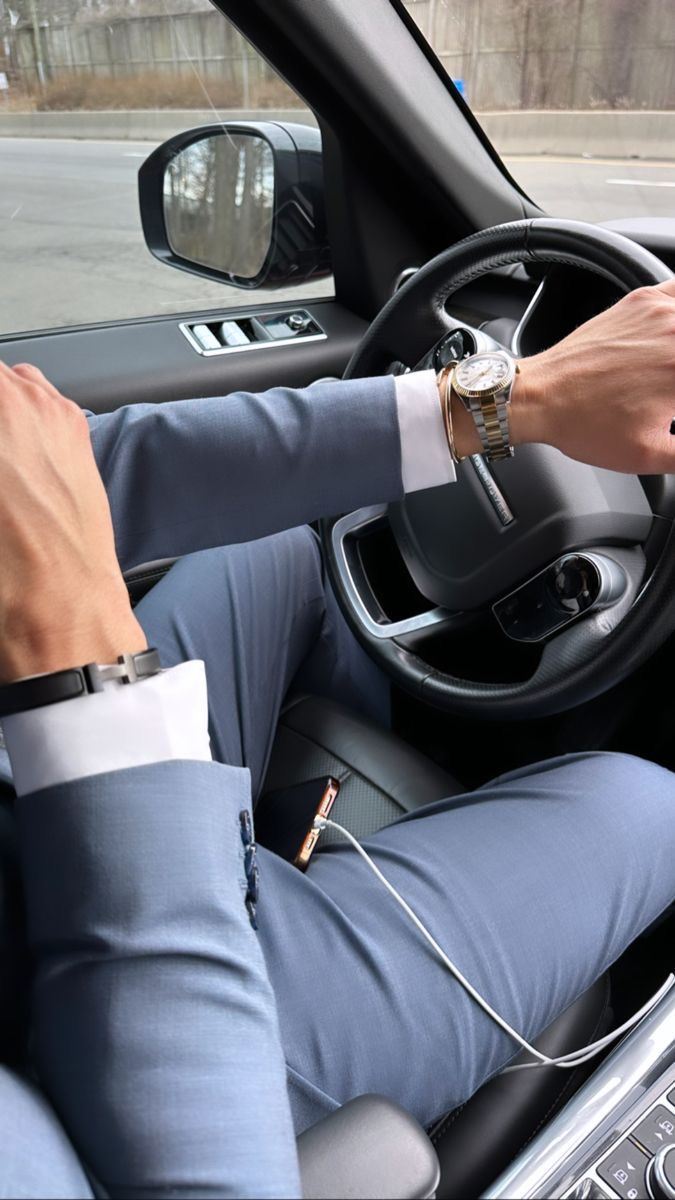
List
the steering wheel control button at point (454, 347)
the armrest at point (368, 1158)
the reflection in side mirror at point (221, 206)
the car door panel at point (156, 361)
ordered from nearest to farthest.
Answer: the armrest at point (368, 1158)
the steering wheel control button at point (454, 347)
the car door panel at point (156, 361)
the reflection in side mirror at point (221, 206)

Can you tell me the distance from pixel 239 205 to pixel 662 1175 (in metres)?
1.58

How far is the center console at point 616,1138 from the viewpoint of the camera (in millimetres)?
548

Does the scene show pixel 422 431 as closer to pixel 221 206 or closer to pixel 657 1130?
pixel 657 1130

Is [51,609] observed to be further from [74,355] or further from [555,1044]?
[74,355]

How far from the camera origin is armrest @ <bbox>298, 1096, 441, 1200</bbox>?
0.44 metres

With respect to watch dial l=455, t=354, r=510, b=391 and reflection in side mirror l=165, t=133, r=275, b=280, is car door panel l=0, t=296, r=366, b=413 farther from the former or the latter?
watch dial l=455, t=354, r=510, b=391

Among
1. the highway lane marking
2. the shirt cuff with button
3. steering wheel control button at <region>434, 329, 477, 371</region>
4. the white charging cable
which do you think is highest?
the highway lane marking

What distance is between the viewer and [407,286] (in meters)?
1.06

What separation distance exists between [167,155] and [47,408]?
109 centimetres

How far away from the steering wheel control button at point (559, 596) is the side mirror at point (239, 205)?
35.0 inches

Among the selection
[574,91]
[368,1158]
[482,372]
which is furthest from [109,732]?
[574,91]

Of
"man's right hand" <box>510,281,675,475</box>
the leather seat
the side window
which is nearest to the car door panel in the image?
the side window

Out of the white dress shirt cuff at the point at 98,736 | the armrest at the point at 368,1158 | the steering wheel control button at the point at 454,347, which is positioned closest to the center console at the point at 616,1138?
the armrest at the point at 368,1158

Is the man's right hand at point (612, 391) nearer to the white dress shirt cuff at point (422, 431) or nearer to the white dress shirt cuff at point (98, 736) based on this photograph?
the white dress shirt cuff at point (422, 431)
